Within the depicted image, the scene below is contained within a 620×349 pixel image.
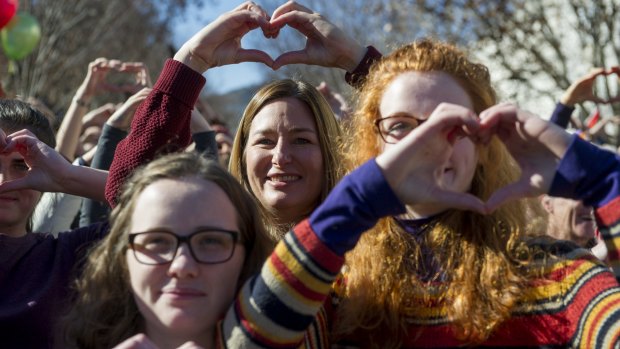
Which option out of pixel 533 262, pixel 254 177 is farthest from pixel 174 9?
pixel 533 262

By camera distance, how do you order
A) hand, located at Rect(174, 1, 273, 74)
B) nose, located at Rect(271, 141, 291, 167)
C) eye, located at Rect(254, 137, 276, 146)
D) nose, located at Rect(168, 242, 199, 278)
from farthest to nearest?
eye, located at Rect(254, 137, 276, 146), nose, located at Rect(271, 141, 291, 167), hand, located at Rect(174, 1, 273, 74), nose, located at Rect(168, 242, 199, 278)

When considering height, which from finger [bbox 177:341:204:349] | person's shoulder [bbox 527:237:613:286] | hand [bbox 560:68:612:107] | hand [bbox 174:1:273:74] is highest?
hand [bbox 174:1:273:74]

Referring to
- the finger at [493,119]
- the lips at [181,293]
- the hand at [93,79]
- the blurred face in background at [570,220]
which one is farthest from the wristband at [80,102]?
the finger at [493,119]

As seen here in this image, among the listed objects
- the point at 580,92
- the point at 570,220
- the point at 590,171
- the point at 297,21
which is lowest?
the point at 570,220

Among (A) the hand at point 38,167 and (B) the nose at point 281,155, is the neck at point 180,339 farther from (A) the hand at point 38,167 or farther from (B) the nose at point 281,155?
(B) the nose at point 281,155

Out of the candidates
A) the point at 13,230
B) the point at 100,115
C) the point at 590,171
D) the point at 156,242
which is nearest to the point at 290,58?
the point at 13,230

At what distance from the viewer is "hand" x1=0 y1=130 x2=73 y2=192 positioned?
10.0ft

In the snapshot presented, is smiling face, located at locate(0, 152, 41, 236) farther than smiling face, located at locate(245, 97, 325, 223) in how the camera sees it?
No

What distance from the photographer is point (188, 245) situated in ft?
7.18

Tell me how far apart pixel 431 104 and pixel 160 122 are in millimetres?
1068

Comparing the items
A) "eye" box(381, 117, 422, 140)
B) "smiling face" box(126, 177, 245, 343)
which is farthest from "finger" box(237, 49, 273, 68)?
"smiling face" box(126, 177, 245, 343)

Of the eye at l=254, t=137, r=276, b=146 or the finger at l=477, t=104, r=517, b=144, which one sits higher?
the finger at l=477, t=104, r=517, b=144

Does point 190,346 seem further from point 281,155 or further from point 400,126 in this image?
point 281,155

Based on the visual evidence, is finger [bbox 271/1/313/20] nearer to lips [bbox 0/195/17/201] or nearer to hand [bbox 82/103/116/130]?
lips [bbox 0/195/17/201]
